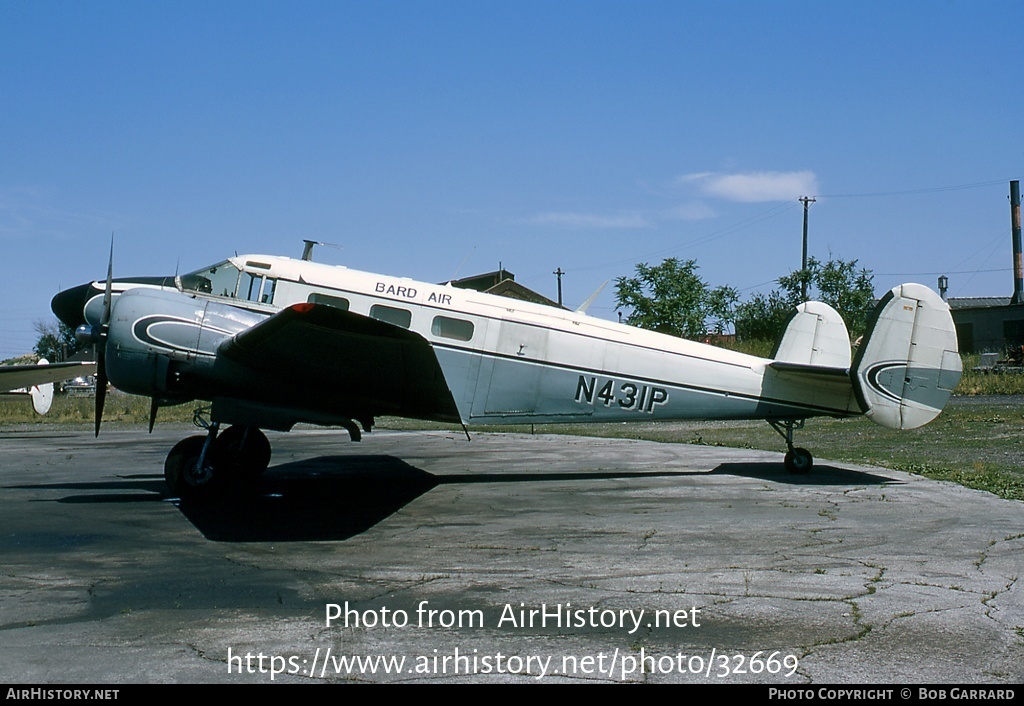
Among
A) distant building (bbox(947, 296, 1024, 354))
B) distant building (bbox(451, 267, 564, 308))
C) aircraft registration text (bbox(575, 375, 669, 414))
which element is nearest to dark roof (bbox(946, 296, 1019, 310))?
distant building (bbox(947, 296, 1024, 354))

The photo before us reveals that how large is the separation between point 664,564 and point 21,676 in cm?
477

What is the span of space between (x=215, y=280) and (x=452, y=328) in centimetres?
345

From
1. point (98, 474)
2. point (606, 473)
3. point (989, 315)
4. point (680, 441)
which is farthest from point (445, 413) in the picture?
point (989, 315)

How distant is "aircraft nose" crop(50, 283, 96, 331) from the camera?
11609 mm

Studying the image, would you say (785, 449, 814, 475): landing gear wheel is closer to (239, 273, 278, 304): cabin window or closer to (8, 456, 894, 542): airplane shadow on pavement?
(8, 456, 894, 542): airplane shadow on pavement

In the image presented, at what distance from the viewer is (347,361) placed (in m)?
9.97

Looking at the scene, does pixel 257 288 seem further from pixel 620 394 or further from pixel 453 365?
pixel 620 394

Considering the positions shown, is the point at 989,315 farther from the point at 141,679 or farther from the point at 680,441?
the point at 141,679

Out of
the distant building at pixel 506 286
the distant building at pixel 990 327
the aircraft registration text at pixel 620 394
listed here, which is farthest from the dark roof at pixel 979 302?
the aircraft registration text at pixel 620 394

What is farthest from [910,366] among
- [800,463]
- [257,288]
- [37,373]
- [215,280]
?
[37,373]

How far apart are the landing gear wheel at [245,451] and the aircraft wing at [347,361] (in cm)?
159

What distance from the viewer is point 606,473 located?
13578mm

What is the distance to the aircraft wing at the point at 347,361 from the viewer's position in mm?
8648

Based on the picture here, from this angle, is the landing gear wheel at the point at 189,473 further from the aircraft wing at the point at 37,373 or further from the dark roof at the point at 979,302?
the dark roof at the point at 979,302
